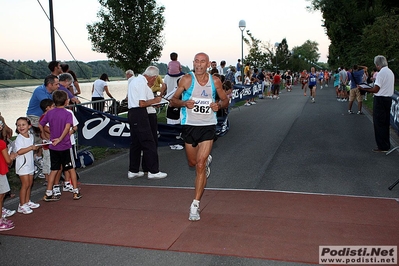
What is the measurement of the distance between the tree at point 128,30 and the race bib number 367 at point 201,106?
15.5 metres

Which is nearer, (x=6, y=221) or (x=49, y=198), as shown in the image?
(x=6, y=221)

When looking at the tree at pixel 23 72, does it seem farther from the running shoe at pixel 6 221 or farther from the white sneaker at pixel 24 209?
the running shoe at pixel 6 221

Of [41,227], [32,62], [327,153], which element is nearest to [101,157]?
[32,62]

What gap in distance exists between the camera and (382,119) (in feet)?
33.1

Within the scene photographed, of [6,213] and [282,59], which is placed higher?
[282,59]

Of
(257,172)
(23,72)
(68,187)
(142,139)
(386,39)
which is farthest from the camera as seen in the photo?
(386,39)

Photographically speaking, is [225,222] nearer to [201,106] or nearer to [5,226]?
[201,106]

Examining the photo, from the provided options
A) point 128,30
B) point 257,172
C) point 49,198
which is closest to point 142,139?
point 49,198

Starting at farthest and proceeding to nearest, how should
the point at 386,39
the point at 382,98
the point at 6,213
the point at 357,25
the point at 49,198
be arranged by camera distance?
1. the point at 357,25
2. the point at 386,39
3. the point at 382,98
4. the point at 49,198
5. the point at 6,213

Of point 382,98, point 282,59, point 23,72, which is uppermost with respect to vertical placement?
Answer: point 282,59

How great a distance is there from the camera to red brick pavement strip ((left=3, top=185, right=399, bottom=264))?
192 inches

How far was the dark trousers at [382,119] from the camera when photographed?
Answer: 10.0 meters

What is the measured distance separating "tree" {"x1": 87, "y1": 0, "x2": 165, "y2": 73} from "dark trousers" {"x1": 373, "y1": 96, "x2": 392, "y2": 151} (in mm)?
13251

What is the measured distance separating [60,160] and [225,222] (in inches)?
119
